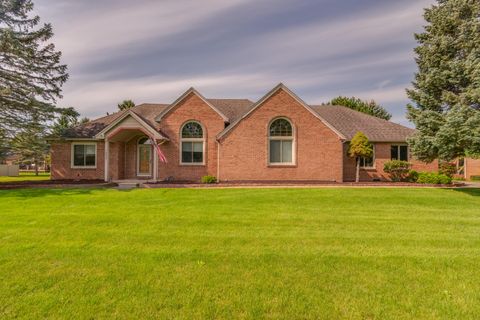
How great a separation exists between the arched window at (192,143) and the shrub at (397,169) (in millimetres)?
13546

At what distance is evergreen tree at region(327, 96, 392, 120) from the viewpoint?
43000 mm

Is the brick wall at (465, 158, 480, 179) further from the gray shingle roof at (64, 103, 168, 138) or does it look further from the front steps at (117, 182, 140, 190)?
the front steps at (117, 182, 140, 190)

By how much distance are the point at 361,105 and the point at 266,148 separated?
3032cm

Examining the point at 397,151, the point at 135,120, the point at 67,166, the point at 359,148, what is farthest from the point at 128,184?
the point at 397,151

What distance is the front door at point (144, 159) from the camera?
22.5 meters

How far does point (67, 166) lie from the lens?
22.1m

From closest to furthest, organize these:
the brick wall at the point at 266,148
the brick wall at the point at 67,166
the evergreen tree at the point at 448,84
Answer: the evergreen tree at the point at 448,84 → the brick wall at the point at 266,148 → the brick wall at the point at 67,166

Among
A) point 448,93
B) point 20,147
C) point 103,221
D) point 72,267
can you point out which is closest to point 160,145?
point 20,147

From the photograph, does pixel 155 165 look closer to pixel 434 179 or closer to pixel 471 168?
pixel 434 179

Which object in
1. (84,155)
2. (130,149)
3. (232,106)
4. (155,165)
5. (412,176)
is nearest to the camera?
(155,165)

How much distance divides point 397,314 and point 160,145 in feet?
62.2

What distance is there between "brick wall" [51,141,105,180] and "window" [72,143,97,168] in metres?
0.30

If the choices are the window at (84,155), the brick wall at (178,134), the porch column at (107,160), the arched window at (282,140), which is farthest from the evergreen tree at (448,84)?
the window at (84,155)

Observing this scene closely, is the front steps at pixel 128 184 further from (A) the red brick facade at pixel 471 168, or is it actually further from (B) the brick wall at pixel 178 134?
(A) the red brick facade at pixel 471 168
